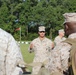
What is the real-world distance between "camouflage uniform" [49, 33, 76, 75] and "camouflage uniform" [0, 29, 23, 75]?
0.31m

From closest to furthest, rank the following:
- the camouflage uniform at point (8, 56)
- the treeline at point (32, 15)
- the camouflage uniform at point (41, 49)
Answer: the camouflage uniform at point (8, 56)
the camouflage uniform at point (41, 49)
the treeline at point (32, 15)

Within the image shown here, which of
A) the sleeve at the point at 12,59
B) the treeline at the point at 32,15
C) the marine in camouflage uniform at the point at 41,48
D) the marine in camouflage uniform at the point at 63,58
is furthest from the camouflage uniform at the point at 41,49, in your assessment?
the treeline at the point at 32,15

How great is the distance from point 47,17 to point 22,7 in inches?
219

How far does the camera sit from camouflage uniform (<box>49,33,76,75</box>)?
9.21 feet

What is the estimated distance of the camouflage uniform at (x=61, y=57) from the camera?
2.81 metres

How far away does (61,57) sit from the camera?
283cm

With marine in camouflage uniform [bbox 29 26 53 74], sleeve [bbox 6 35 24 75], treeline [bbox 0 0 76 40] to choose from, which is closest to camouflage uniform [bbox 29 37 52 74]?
marine in camouflage uniform [bbox 29 26 53 74]

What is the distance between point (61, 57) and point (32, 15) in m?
59.8

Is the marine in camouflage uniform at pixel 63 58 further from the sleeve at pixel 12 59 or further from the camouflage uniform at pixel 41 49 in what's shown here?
the camouflage uniform at pixel 41 49

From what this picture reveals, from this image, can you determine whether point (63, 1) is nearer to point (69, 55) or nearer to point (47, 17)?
point (47, 17)

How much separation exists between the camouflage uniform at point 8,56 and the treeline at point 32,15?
5617 cm

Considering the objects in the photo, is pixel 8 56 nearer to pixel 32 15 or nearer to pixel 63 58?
pixel 63 58

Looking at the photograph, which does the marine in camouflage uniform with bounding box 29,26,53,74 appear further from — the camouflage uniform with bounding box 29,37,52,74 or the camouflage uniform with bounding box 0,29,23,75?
the camouflage uniform with bounding box 0,29,23,75

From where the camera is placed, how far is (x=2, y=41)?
275 centimetres
